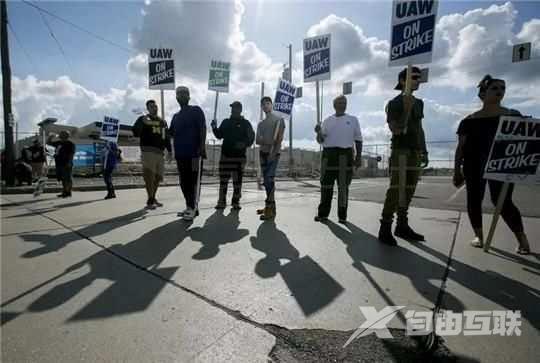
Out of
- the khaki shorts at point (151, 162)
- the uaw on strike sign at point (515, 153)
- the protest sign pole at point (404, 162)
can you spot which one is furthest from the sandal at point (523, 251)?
the khaki shorts at point (151, 162)

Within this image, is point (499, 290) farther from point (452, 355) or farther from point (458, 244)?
point (458, 244)

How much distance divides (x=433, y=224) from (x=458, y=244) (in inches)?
42.4

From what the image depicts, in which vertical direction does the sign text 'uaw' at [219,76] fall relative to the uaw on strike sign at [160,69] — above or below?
above

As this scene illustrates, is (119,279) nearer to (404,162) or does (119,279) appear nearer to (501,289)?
(501,289)

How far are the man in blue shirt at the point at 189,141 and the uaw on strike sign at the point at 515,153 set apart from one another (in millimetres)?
3570

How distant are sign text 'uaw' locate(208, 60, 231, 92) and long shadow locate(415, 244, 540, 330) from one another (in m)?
9.22

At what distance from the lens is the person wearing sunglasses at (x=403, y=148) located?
118 inches

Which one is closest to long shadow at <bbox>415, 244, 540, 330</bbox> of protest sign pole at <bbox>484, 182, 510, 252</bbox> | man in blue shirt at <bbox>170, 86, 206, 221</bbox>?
protest sign pole at <bbox>484, 182, 510, 252</bbox>

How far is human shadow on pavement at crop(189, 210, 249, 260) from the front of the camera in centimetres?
269

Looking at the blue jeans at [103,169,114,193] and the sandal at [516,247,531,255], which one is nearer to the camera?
the sandal at [516,247,531,255]

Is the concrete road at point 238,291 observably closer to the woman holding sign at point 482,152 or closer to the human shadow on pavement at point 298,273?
the human shadow on pavement at point 298,273

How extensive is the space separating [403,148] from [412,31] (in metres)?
1.29

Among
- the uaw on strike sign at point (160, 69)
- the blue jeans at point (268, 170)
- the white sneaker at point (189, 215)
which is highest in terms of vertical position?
the uaw on strike sign at point (160, 69)

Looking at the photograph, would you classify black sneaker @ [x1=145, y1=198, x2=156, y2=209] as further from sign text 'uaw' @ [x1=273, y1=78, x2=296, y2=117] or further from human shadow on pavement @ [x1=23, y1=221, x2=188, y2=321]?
sign text 'uaw' @ [x1=273, y1=78, x2=296, y2=117]
